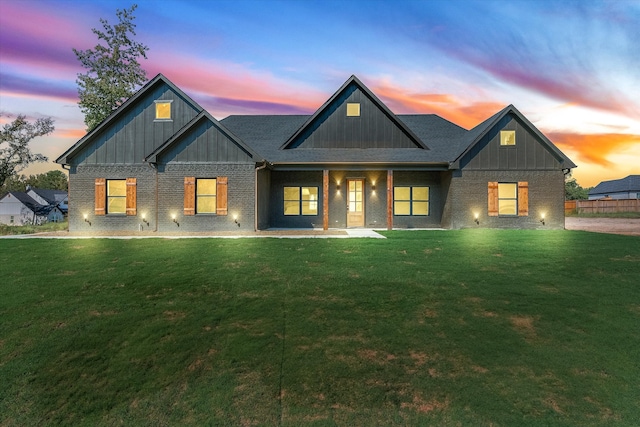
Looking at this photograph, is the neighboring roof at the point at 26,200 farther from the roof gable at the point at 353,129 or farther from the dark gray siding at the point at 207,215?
the roof gable at the point at 353,129

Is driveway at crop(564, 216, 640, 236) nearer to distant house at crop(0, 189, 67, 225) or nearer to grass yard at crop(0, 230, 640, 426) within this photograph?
grass yard at crop(0, 230, 640, 426)

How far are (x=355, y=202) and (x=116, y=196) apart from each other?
1126 centimetres

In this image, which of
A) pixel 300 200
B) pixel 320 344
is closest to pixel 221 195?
pixel 300 200

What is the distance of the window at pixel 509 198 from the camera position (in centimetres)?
1711

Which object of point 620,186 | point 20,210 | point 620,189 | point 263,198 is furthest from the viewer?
point 20,210

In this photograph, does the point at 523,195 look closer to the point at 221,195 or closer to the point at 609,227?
the point at 609,227

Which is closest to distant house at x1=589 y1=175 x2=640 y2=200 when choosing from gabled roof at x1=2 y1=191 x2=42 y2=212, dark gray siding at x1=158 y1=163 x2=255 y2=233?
dark gray siding at x1=158 y1=163 x2=255 y2=233

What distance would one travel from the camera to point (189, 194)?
51.4ft

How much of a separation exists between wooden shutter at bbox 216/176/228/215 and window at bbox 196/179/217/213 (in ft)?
1.02

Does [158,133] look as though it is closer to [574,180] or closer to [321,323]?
[321,323]

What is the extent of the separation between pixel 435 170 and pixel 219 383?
15.9m

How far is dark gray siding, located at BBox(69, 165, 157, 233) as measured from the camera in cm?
1620

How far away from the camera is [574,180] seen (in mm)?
81312

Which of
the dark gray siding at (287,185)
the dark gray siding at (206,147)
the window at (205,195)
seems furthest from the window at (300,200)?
the window at (205,195)
